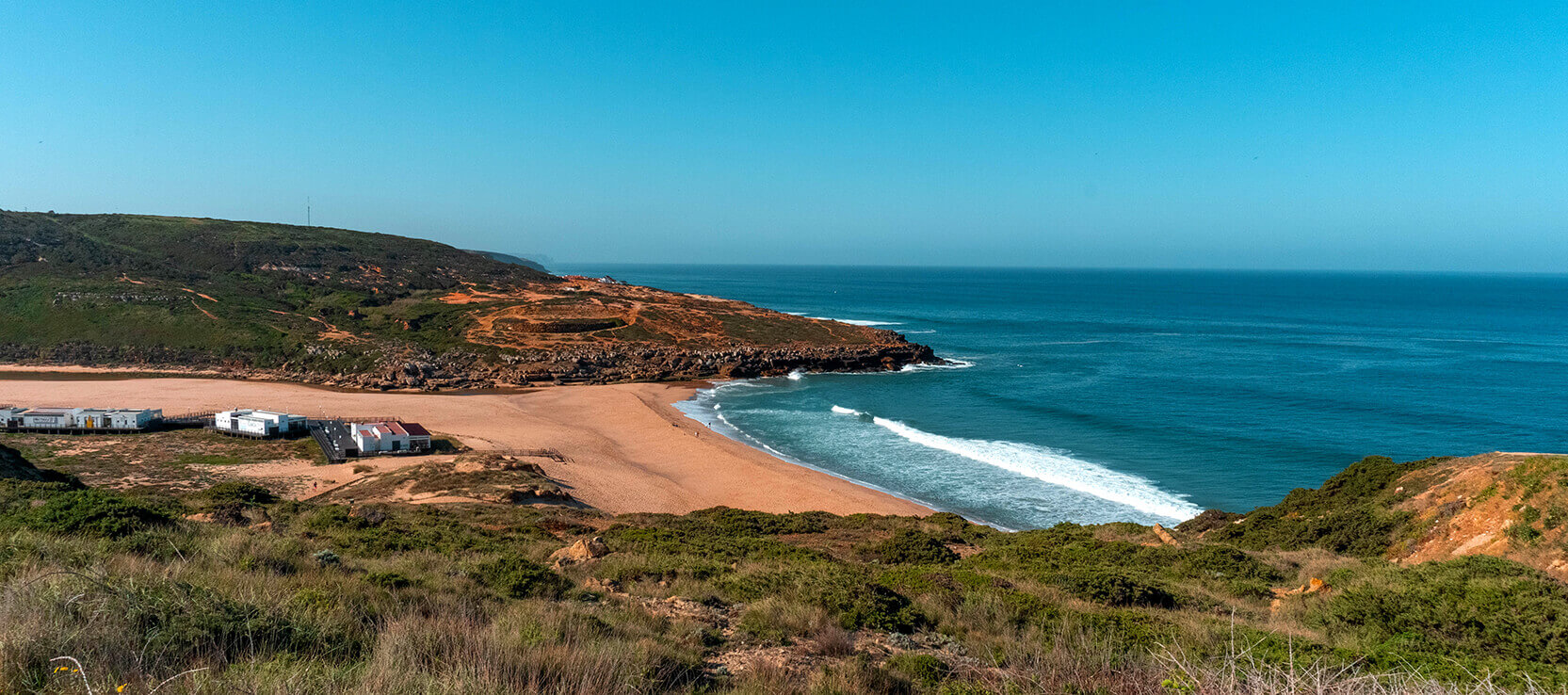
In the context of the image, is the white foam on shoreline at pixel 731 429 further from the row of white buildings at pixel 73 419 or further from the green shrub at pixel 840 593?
the row of white buildings at pixel 73 419

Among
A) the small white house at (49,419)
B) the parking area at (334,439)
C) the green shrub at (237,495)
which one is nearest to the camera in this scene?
the green shrub at (237,495)

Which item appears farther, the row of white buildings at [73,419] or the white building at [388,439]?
the row of white buildings at [73,419]

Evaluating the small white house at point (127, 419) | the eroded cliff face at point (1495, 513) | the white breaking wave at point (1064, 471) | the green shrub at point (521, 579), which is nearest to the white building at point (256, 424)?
the small white house at point (127, 419)

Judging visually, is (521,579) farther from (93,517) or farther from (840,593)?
(93,517)

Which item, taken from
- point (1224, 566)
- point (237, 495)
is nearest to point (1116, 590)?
point (1224, 566)

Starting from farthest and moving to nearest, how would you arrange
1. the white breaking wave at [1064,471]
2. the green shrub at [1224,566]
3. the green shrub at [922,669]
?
1. the white breaking wave at [1064,471]
2. the green shrub at [1224,566]
3. the green shrub at [922,669]

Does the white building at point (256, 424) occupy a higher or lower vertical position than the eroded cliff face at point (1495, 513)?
lower

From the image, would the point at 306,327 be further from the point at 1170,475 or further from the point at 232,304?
the point at 1170,475
